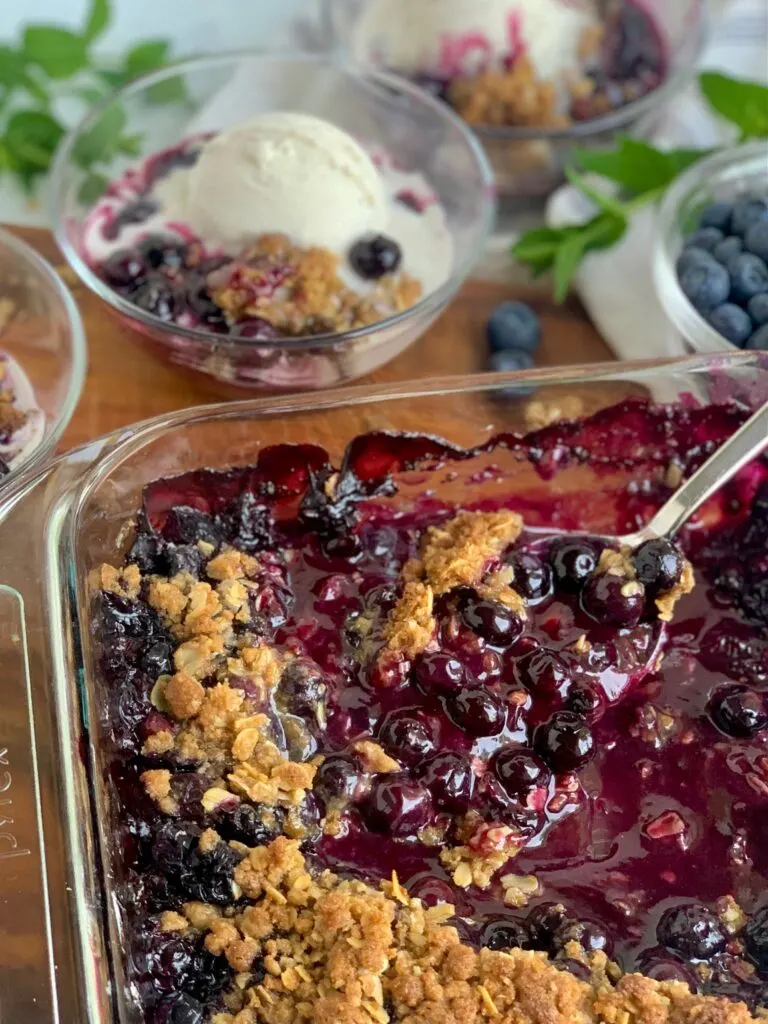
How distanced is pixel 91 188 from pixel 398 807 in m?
1.35

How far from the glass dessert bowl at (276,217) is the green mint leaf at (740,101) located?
50 centimetres

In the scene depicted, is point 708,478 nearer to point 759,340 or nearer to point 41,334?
point 759,340

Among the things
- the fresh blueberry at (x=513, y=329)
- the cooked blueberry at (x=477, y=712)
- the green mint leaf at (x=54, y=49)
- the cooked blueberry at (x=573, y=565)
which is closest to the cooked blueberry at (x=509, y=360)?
the fresh blueberry at (x=513, y=329)

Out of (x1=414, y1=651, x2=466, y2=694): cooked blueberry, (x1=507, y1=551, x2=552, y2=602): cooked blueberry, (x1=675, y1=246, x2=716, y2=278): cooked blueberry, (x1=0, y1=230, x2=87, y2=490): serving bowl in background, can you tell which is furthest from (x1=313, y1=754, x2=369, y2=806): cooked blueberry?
(x1=675, y1=246, x2=716, y2=278): cooked blueberry

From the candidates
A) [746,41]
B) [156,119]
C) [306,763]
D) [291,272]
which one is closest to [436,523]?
[306,763]

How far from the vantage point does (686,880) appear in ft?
4.17

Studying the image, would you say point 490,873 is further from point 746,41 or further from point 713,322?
point 746,41

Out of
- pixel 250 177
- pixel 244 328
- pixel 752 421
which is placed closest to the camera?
pixel 752 421

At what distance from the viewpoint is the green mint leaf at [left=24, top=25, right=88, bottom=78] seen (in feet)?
6.95

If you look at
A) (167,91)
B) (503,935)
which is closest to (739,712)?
(503,935)

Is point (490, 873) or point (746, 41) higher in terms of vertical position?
point (746, 41)

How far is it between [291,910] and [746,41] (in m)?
2.22

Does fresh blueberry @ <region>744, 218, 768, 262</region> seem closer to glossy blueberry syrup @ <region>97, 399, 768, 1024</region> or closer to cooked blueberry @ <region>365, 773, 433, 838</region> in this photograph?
glossy blueberry syrup @ <region>97, 399, 768, 1024</region>

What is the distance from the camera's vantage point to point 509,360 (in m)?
1.84
